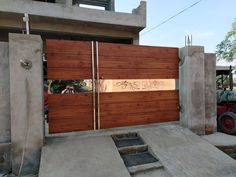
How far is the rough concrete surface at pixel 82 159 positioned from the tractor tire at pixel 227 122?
3799mm

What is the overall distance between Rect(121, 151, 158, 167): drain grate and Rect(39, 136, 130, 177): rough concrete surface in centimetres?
21

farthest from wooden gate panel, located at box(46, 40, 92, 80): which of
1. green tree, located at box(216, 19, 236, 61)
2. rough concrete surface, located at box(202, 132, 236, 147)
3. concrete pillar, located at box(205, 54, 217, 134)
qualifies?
green tree, located at box(216, 19, 236, 61)

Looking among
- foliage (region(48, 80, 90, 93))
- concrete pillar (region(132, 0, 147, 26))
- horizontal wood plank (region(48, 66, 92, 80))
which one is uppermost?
concrete pillar (region(132, 0, 147, 26))

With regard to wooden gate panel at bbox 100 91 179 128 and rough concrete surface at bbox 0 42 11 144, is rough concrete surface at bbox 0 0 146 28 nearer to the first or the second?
rough concrete surface at bbox 0 42 11 144

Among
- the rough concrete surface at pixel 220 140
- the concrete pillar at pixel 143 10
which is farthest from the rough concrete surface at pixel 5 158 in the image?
the concrete pillar at pixel 143 10

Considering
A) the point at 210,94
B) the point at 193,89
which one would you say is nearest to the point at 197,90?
the point at 193,89

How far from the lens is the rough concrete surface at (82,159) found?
293 centimetres

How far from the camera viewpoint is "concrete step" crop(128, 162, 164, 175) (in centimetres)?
312

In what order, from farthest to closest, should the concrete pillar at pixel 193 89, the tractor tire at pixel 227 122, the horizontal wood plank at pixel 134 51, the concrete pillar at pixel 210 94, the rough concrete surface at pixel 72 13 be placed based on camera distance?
the rough concrete surface at pixel 72 13
the tractor tire at pixel 227 122
the concrete pillar at pixel 210 94
the concrete pillar at pixel 193 89
the horizontal wood plank at pixel 134 51

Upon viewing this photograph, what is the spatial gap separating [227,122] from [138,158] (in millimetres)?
3556

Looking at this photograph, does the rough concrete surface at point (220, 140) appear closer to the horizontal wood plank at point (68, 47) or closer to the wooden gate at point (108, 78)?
the wooden gate at point (108, 78)

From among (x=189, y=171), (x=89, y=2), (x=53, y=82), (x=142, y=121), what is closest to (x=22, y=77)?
(x=53, y=82)

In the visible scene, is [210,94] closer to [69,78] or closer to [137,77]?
[137,77]

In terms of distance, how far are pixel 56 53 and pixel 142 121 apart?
2.51 m
